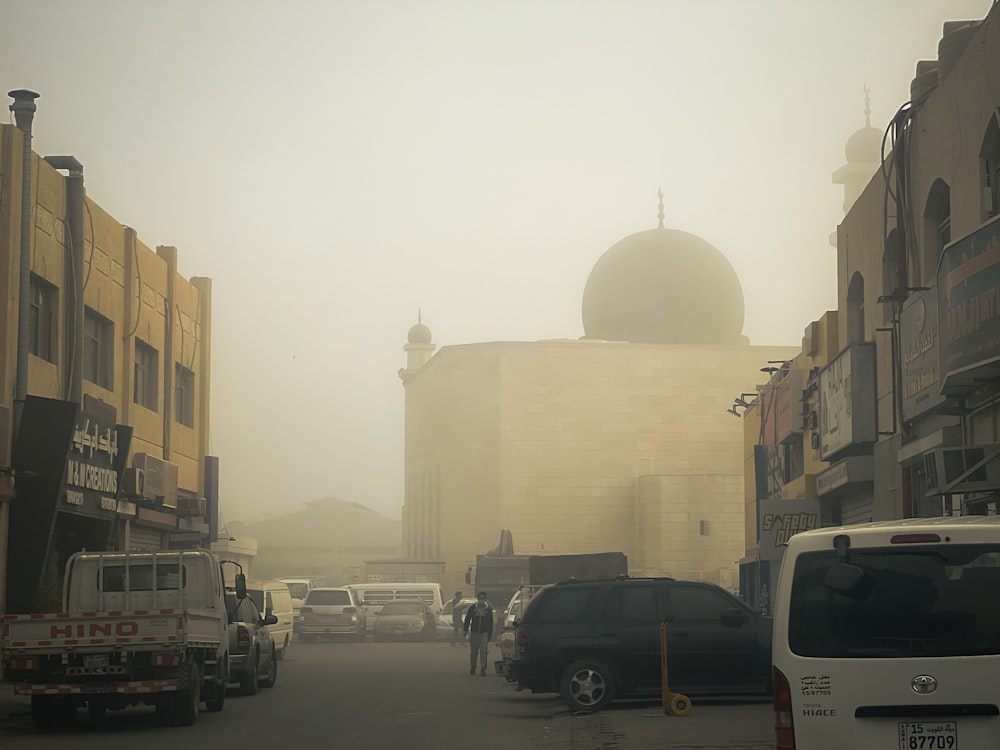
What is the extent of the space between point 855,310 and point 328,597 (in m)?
21.4

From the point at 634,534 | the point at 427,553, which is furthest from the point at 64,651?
the point at 427,553

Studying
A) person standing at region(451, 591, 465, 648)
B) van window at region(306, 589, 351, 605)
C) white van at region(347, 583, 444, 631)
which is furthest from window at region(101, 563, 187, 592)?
white van at region(347, 583, 444, 631)

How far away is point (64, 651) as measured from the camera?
16109 millimetres

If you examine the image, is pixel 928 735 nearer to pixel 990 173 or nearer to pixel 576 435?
pixel 990 173

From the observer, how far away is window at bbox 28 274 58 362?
2688 centimetres

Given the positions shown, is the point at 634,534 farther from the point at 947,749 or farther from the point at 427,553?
the point at 947,749

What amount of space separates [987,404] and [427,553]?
74.6 meters

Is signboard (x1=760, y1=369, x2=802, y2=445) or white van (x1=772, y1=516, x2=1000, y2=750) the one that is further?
signboard (x1=760, y1=369, x2=802, y2=445)

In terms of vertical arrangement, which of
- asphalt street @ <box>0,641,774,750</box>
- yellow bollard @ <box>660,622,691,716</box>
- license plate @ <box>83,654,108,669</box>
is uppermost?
license plate @ <box>83,654,108,669</box>

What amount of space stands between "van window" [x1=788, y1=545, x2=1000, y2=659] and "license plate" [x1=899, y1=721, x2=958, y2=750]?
1.16 feet

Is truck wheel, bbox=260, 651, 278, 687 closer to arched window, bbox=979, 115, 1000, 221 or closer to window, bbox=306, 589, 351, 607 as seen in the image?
arched window, bbox=979, 115, 1000, 221

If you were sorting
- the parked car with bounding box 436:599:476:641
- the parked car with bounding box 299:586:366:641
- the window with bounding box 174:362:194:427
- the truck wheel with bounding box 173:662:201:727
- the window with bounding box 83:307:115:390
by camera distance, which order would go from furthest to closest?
the parked car with bounding box 436:599:476:641
the parked car with bounding box 299:586:366:641
the window with bounding box 174:362:194:427
the window with bounding box 83:307:115:390
the truck wheel with bounding box 173:662:201:727

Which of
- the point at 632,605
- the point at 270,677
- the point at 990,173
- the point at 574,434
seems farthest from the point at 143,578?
the point at 574,434

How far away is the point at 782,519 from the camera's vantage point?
28.9 meters
